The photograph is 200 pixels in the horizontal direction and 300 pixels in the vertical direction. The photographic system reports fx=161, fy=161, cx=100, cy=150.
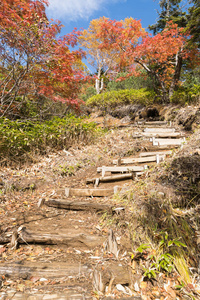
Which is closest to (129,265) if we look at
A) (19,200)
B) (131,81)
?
(19,200)

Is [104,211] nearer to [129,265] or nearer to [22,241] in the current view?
[129,265]

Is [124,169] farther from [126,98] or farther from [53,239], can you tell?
[126,98]

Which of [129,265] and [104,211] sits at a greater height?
[104,211]

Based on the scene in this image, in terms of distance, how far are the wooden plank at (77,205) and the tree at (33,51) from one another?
2.85 metres

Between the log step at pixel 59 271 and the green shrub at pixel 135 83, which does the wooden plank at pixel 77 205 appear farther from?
the green shrub at pixel 135 83

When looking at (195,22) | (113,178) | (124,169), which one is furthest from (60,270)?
(195,22)

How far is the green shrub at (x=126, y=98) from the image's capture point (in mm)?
9766

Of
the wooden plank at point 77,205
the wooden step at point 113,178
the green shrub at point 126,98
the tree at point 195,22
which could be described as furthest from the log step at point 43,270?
the green shrub at point 126,98

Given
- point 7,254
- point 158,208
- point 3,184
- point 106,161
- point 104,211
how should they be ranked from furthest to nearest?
point 106,161 < point 3,184 < point 104,211 < point 158,208 < point 7,254

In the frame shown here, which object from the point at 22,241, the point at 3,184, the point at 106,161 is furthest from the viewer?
the point at 106,161

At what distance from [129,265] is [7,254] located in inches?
56.2

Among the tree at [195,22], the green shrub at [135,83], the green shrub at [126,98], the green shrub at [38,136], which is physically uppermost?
the tree at [195,22]

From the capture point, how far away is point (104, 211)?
254 cm

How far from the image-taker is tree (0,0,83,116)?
401 centimetres
